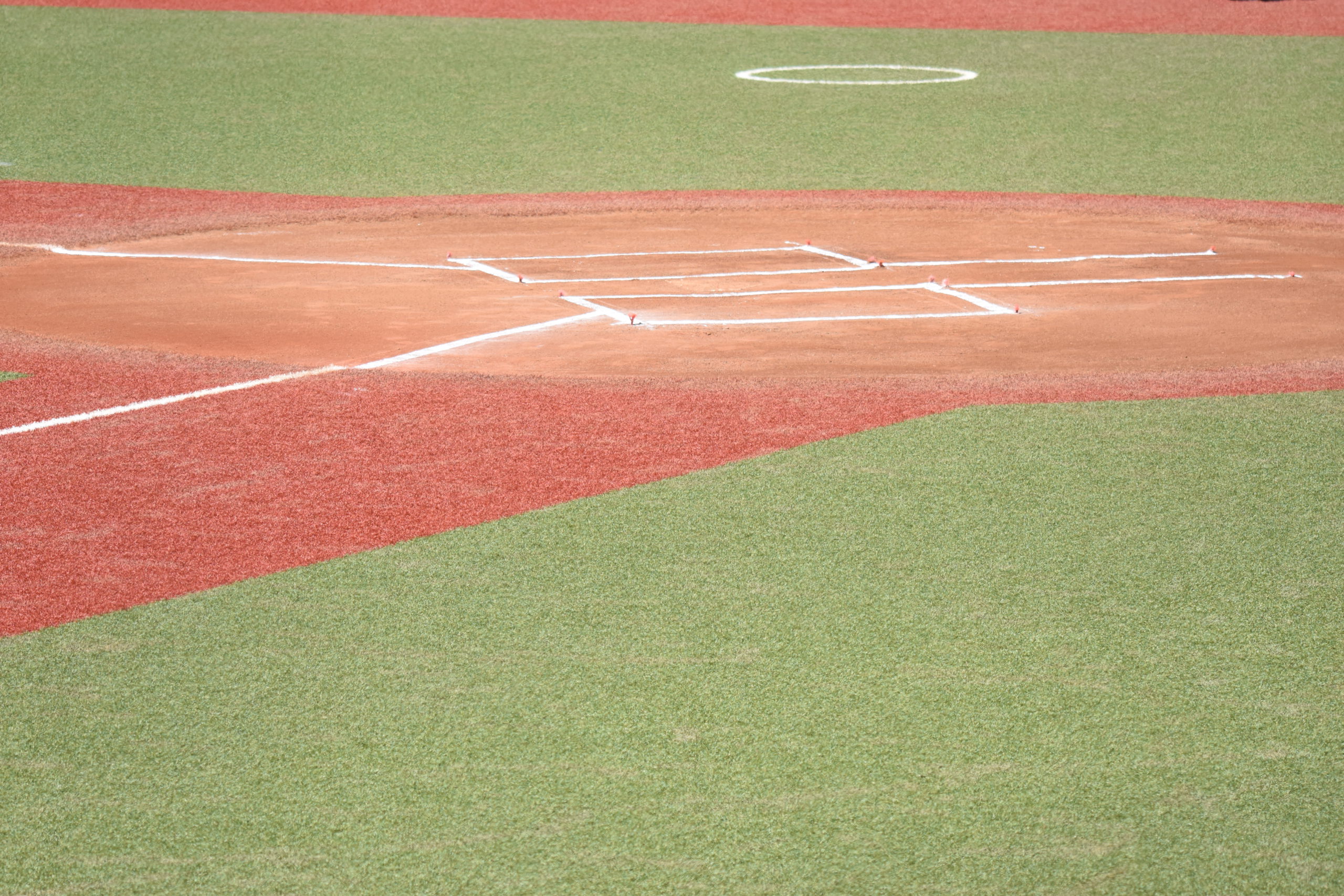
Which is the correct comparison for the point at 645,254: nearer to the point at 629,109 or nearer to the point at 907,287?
the point at 907,287

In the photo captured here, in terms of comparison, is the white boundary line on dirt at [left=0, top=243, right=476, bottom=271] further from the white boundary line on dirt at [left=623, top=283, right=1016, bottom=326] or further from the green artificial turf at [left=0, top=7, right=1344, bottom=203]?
the green artificial turf at [left=0, top=7, right=1344, bottom=203]

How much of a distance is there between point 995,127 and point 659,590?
45.5ft

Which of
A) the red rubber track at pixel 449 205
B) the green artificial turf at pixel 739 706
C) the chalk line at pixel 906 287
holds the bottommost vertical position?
the green artificial turf at pixel 739 706

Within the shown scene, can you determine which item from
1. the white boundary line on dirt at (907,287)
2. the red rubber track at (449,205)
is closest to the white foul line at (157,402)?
the white boundary line on dirt at (907,287)

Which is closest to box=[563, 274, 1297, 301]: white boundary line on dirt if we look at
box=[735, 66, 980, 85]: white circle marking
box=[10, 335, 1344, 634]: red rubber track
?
box=[10, 335, 1344, 634]: red rubber track

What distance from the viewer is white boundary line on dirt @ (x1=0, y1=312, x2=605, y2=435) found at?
8258mm

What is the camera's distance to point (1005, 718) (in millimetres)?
4961

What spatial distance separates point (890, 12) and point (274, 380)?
19695 mm

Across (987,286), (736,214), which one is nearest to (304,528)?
(987,286)

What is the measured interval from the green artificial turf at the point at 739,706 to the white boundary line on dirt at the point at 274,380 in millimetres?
2697

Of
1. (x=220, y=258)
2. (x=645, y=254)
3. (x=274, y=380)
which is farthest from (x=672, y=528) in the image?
(x=220, y=258)

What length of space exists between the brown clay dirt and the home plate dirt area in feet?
0.12

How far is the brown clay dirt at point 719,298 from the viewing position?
9.73 m

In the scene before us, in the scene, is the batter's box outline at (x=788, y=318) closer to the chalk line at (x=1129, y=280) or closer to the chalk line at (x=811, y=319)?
the chalk line at (x=811, y=319)
